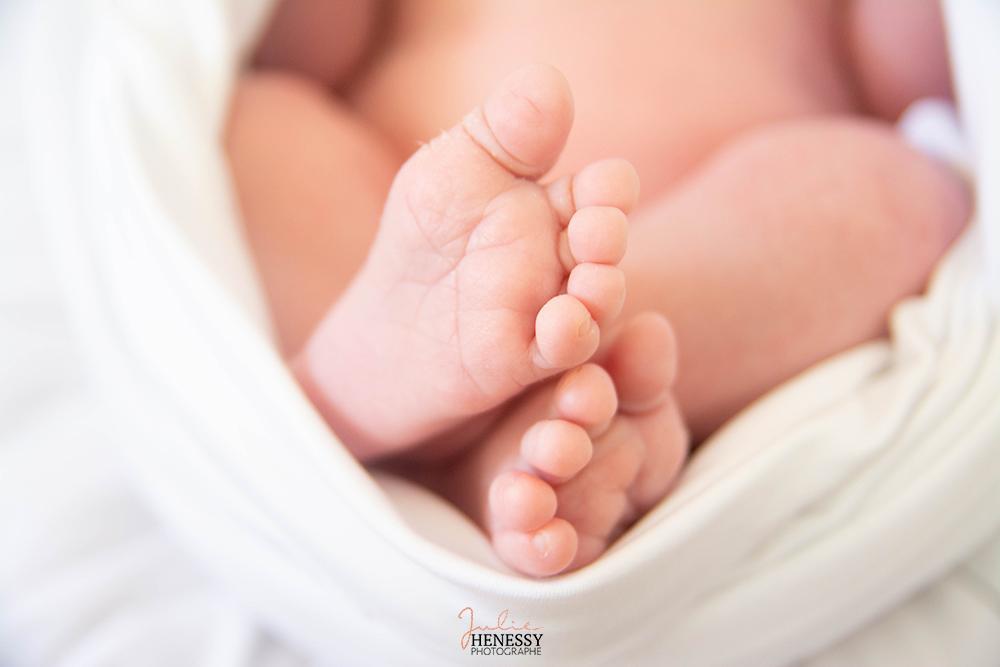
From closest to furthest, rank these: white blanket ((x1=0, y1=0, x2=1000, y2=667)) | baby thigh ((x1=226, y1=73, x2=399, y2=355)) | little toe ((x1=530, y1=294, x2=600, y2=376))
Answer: little toe ((x1=530, y1=294, x2=600, y2=376)), white blanket ((x1=0, y1=0, x2=1000, y2=667)), baby thigh ((x1=226, y1=73, x2=399, y2=355))

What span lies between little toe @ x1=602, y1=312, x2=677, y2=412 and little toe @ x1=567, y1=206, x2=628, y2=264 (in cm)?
8

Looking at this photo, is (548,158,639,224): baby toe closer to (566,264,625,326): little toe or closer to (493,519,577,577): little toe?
(566,264,625,326): little toe

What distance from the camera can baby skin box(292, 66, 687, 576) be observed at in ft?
1.22

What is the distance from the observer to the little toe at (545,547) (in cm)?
40

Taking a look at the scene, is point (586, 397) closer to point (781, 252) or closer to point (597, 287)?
point (597, 287)

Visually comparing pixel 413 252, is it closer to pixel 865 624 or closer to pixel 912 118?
pixel 865 624

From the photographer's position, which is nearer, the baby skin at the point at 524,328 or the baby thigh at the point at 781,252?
the baby skin at the point at 524,328

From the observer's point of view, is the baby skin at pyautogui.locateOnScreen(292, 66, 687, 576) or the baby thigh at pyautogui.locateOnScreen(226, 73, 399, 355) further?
the baby thigh at pyautogui.locateOnScreen(226, 73, 399, 355)

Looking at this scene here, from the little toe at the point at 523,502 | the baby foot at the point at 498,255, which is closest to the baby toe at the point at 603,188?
the baby foot at the point at 498,255

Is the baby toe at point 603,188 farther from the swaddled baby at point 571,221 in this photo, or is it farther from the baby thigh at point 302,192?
the baby thigh at point 302,192

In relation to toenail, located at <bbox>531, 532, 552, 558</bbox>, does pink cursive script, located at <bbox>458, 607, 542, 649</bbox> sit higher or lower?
lower

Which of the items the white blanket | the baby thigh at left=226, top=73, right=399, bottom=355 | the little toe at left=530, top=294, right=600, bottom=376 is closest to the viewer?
the little toe at left=530, top=294, right=600, bottom=376
